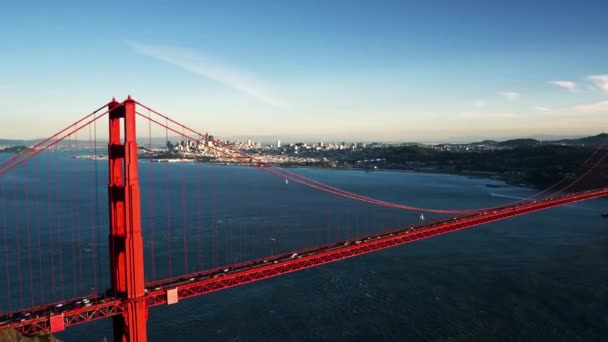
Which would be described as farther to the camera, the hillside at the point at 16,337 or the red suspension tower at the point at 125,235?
the red suspension tower at the point at 125,235

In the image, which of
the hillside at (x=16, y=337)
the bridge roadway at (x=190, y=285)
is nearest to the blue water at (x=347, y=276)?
the bridge roadway at (x=190, y=285)

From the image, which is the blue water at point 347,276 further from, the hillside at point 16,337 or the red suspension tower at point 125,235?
the hillside at point 16,337

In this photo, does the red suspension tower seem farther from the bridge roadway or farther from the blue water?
the blue water

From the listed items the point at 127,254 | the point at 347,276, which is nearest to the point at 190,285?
the point at 127,254

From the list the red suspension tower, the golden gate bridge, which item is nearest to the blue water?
the golden gate bridge

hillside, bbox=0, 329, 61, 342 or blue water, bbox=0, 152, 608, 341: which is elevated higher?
hillside, bbox=0, 329, 61, 342

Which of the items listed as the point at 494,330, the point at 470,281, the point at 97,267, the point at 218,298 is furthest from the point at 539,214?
the point at 97,267
